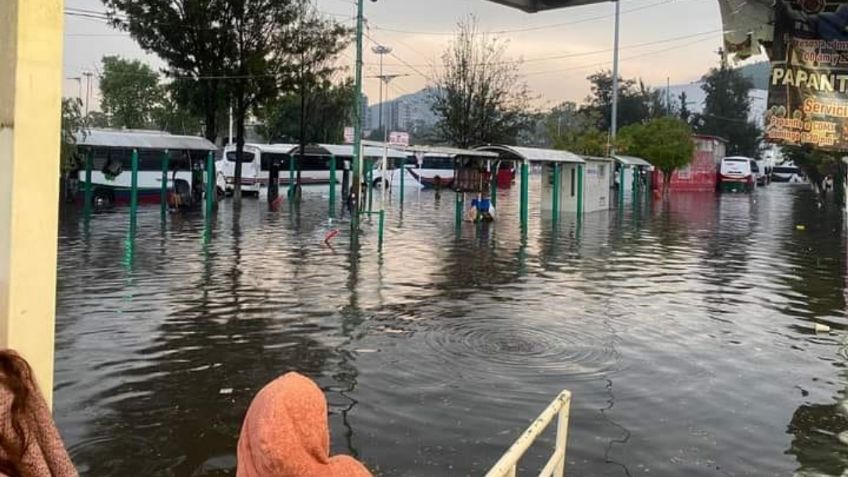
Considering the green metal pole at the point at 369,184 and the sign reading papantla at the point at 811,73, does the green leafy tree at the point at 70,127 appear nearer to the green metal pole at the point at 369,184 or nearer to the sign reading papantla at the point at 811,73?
the green metal pole at the point at 369,184

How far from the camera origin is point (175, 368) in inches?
281

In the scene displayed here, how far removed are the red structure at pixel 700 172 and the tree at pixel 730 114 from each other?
76.1 feet

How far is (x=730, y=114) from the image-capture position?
276 ft

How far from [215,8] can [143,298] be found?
835 inches

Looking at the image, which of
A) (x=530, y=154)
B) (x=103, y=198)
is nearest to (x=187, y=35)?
(x=103, y=198)

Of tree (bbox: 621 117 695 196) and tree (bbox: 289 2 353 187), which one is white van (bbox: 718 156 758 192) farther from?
tree (bbox: 289 2 353 187)

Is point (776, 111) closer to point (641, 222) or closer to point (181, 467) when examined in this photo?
point (181, 467)

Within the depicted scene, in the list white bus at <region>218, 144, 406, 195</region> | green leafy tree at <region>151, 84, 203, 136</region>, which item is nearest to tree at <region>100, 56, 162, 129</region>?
green leafy tree at <region>151, 84, 203, 136</region>

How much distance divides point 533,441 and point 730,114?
8803cm

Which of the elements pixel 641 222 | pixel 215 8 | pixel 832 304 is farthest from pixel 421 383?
pixel 215 8

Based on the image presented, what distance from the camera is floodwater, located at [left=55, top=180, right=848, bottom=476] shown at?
5.36 m

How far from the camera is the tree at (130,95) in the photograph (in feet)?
179

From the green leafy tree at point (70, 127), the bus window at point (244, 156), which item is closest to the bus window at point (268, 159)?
the bus window at point (244, 156)

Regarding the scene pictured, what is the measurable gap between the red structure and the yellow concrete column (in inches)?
2251
